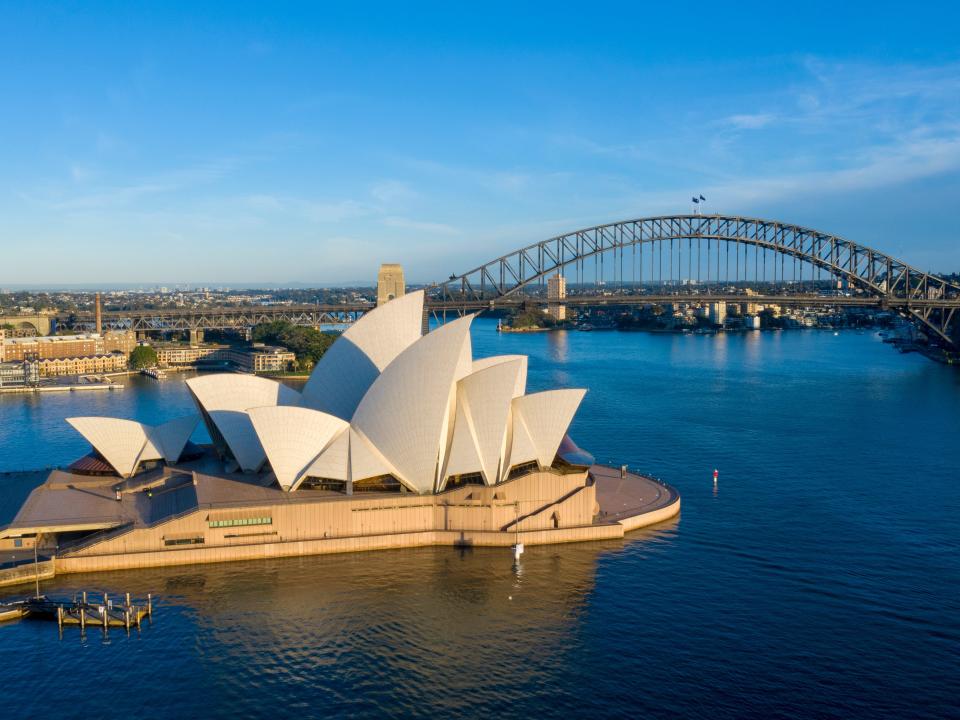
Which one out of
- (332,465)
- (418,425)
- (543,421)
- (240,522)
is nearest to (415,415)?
(418,425)

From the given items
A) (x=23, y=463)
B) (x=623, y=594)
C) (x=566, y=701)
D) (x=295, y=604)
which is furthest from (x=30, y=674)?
(x=23, y=463)

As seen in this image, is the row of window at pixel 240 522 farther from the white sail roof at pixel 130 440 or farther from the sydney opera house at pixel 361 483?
the white sail roof at pixel 130 440

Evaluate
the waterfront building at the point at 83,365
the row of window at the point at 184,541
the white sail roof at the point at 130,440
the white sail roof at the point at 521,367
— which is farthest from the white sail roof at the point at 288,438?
the waterfront building at the point at 83,365

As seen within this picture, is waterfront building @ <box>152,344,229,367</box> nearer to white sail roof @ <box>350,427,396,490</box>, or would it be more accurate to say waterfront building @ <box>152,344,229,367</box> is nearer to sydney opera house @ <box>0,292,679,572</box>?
sydney opera house @ <box>0,292,679,572</box>

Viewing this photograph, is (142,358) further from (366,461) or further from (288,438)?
(366,461)

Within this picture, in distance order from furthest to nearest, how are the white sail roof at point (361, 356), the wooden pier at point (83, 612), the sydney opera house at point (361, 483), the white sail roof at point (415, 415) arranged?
the white sail roof at point (361, 356) → the white sail roof at point (415, 415) → the sydney opera house at point (361, 483) → the wooden pier at point (83, 612)

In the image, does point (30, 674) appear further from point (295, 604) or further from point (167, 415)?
point (167, 415)
